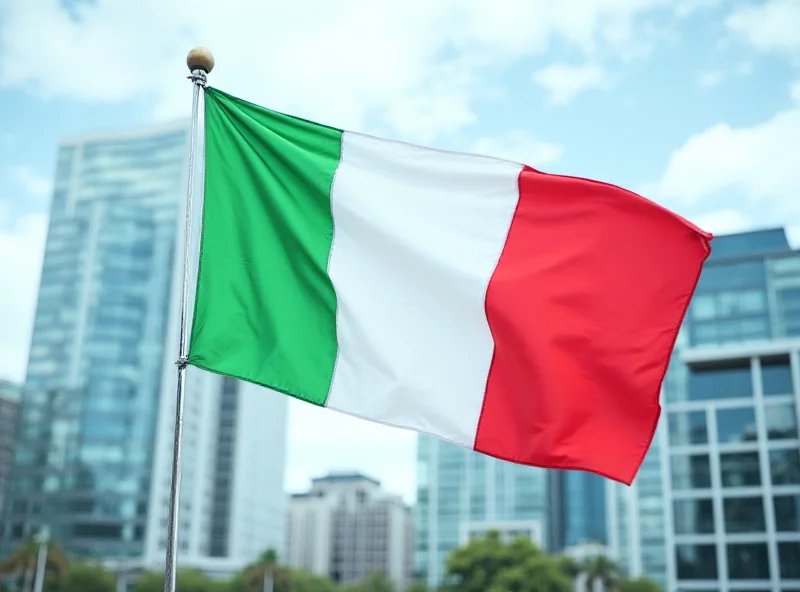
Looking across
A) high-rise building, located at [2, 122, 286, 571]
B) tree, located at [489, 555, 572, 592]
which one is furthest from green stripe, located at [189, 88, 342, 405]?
high-rise building, located at [2, 122, 286, 571]

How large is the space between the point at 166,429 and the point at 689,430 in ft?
217

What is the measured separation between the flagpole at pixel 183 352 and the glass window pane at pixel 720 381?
242 ft

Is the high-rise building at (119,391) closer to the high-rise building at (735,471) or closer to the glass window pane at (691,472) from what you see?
the glass window pane at (691,472)

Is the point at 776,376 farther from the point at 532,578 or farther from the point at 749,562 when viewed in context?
the point at 532,578

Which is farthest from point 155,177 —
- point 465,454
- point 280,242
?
point 280,242

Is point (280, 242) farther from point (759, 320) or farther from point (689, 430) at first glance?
point (759, 320)

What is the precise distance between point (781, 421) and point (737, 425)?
3129 mm

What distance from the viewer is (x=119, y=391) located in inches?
4695

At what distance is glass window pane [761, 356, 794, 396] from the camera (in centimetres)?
7462

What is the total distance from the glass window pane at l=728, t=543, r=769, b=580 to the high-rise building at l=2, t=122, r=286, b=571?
64.1 meters

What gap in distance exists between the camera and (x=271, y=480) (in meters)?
151

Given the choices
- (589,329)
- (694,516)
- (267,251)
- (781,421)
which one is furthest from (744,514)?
(267,251)

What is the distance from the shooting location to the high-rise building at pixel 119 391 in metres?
116

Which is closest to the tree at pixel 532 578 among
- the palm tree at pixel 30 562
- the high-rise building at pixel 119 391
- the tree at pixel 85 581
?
the tree at pixel 85 581
